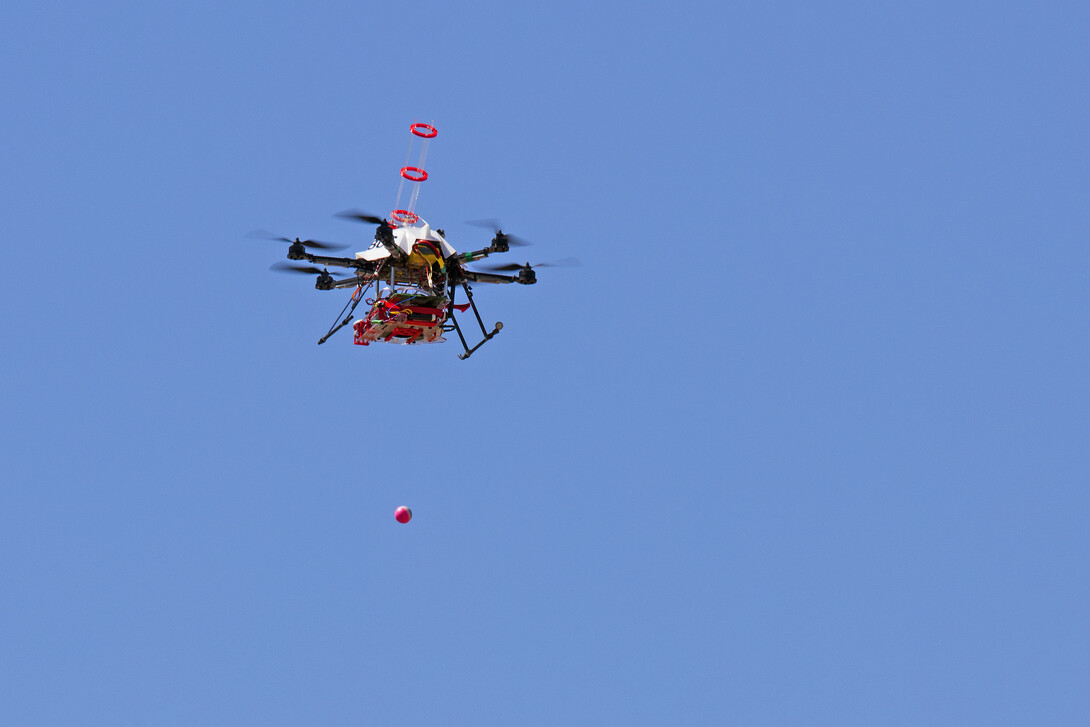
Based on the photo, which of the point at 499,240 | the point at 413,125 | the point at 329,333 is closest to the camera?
the point at 413,125

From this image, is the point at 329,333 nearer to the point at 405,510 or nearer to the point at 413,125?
the point at 405,510

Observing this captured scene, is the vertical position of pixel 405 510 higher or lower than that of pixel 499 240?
lower

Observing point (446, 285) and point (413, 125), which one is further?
point (446, 285)

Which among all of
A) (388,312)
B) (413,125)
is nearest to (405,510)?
(388,312)

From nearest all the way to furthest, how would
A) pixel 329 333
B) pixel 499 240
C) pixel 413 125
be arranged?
1. pixel 413 125
2. pixel 499 240
3. pixel 329 333

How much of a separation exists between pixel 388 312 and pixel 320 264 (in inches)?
118

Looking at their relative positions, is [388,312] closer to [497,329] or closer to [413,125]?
[497,329]

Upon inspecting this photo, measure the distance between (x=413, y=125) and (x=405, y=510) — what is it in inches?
571

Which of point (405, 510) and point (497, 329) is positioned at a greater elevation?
point (497, 329)

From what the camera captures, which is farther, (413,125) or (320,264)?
(320,264)

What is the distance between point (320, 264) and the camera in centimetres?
5950

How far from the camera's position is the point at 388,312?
198 ft

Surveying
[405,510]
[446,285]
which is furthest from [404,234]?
[405,510]

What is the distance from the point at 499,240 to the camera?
58156 millimetres
